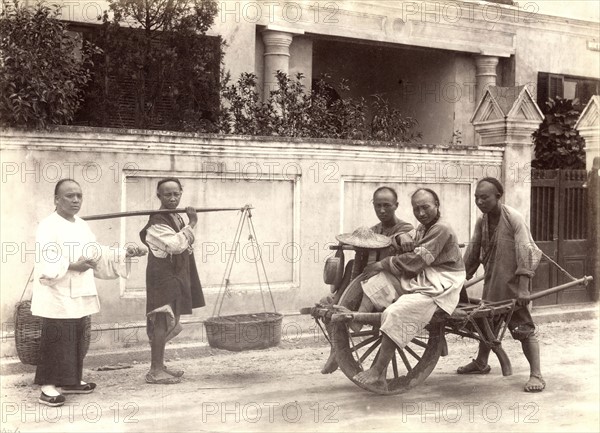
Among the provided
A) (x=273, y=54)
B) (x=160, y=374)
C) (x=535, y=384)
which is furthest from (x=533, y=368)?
(x=273, y=54)

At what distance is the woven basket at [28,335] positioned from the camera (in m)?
7.22

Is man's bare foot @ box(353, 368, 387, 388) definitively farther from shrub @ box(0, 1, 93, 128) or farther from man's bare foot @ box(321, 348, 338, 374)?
shrub @ box(0, 1, 93, 128)

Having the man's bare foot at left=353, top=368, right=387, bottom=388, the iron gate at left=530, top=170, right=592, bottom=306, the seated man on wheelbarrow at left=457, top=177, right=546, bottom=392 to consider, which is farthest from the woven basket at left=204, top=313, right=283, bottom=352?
the iron gate at left=530, top=170, right=592, bottom=306

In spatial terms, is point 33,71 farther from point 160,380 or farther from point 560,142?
point 560,142

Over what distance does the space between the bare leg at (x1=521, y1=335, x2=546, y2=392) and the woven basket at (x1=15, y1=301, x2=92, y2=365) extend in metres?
3.83

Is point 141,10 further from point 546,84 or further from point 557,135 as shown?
point 546,84

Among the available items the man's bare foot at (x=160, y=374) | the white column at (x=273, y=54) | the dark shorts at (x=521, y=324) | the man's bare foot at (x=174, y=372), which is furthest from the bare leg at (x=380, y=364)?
the white column at (x=273, y=54)

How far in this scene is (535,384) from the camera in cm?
718

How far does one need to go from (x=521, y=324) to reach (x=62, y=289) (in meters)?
3.93

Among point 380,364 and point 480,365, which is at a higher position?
point 380,364

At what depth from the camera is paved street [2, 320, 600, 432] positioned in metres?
6.15

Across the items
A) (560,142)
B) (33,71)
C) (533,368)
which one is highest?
(33,71)

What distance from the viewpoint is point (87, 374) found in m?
7.70

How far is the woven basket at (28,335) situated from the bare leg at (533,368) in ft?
12.6
